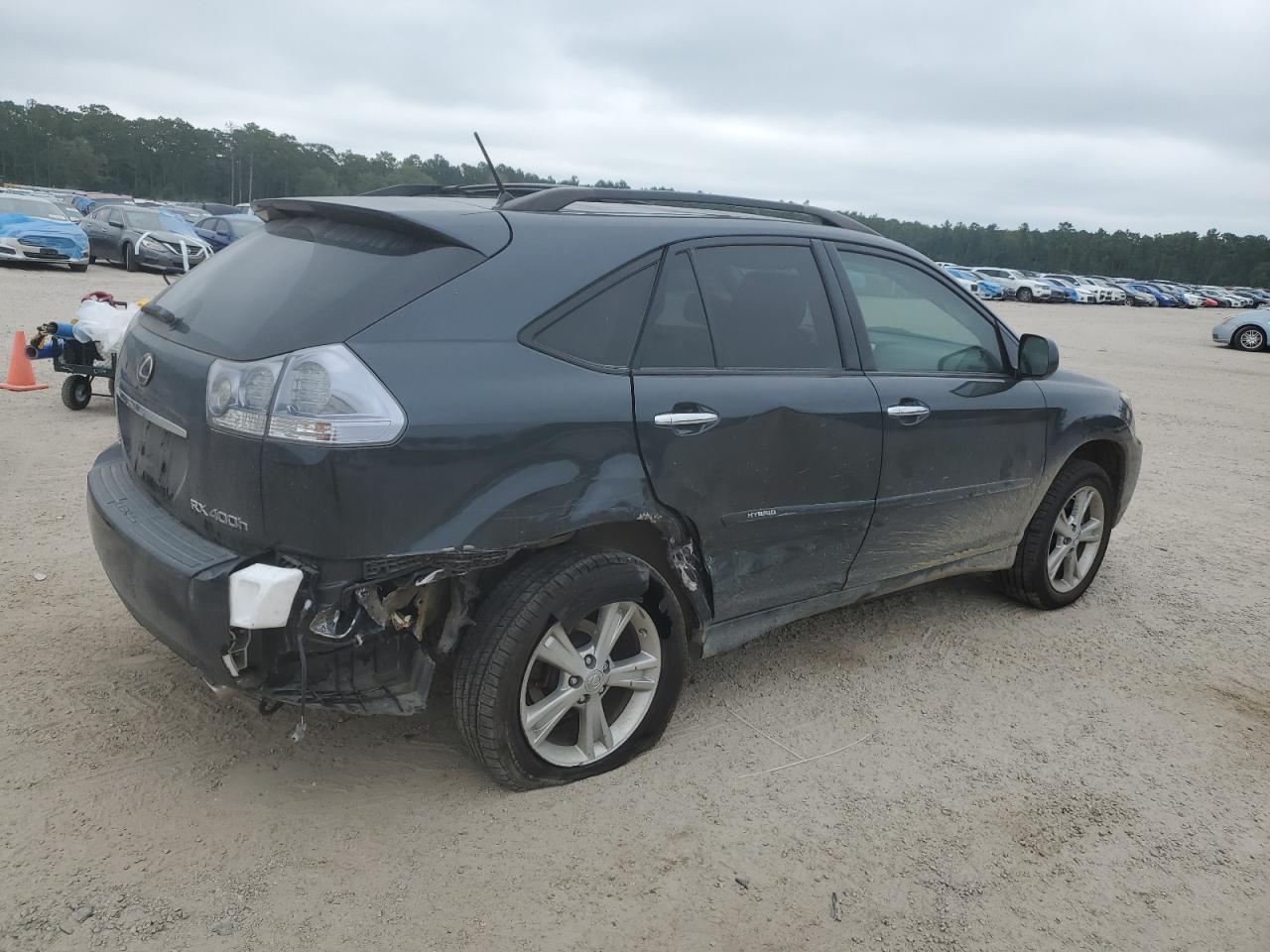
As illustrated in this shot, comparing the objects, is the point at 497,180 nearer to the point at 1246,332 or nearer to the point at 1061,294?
the point at 1246,332

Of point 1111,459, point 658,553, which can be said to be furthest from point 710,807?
point 1111,459

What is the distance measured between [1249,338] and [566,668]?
26.5 m

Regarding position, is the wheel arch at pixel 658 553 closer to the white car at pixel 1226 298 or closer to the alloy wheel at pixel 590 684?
the alloy wheel at pixel 590 684

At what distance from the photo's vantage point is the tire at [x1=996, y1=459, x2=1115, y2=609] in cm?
459

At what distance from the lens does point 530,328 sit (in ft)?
9.25

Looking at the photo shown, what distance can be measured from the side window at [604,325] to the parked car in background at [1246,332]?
25.6m

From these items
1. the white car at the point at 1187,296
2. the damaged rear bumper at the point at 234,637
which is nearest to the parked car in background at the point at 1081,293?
the white car at the point at 1187,296

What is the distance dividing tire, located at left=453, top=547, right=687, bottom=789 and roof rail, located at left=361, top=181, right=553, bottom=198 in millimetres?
1490

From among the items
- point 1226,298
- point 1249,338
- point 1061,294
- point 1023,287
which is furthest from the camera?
point 1226,298

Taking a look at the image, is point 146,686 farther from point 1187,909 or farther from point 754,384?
point 1187,909

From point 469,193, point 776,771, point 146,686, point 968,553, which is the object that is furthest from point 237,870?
point 968,553

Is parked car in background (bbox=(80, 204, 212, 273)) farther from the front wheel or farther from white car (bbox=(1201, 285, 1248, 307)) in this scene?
white car (bbox=(1201, 285, 1248, 307))

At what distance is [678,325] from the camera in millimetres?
3152

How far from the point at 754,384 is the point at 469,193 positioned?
1394 millimetres
